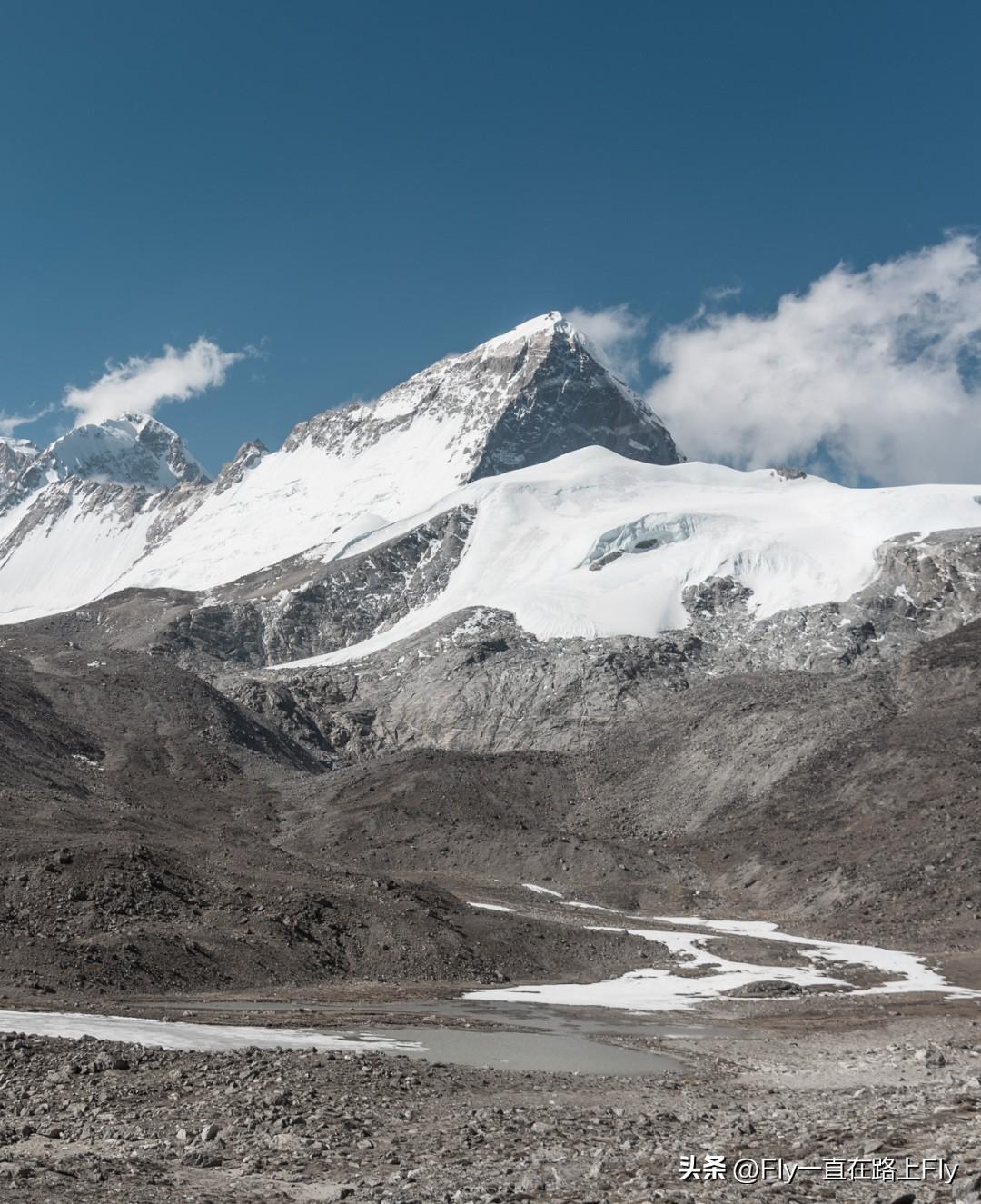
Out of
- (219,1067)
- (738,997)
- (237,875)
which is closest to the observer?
(219,1067)

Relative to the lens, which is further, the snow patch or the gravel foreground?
the snow patch

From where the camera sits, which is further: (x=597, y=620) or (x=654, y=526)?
(x=654, y=526)

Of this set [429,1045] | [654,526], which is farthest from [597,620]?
[429,1045]

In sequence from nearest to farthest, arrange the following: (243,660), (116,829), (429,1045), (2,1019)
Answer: (2,1019) < (429,1045) < (116,829) < (243,660)

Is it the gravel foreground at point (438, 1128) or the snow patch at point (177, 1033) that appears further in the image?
the snow patch at point (177, 1033)

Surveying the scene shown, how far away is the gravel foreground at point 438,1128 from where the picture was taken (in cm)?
1603

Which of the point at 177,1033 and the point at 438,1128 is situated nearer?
the point at 438,1128

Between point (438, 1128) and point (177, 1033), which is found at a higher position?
point (177, 1033)

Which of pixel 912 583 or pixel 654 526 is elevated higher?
pixel 654 526

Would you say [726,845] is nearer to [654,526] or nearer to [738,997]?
[738,997]

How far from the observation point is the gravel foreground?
16031mm

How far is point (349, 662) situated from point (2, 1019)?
13957cm

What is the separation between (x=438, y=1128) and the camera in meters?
21.5

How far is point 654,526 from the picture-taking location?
19900 centimetres
